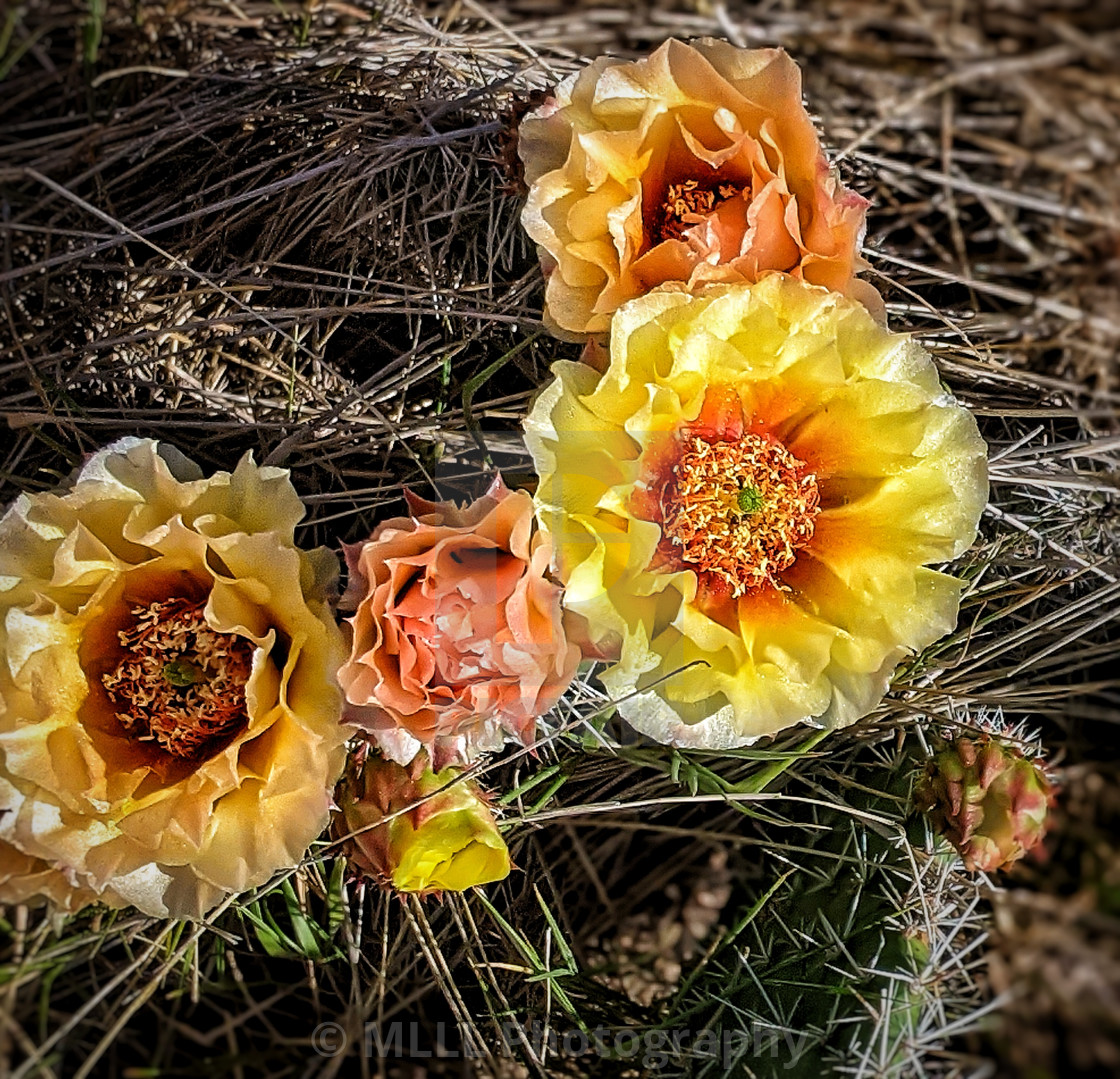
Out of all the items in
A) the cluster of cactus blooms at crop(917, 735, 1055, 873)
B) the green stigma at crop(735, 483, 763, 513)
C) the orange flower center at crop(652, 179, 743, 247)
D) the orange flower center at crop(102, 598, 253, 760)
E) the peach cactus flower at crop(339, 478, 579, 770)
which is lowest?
the cluster of cactus blooms at crop(917, 735, 1055, 873)

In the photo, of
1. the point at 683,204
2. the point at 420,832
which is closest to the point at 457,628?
the point at 420,832

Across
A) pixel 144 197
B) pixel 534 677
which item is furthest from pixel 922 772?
pixel 144 197

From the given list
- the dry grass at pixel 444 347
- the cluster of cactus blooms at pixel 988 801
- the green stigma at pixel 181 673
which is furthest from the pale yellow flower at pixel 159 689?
the cluster of cactus blooms at pixel 988 801

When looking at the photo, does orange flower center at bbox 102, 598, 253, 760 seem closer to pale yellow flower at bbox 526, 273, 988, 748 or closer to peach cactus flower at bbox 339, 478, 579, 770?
peach cactus flower at bbox 339, 478, 579, 770

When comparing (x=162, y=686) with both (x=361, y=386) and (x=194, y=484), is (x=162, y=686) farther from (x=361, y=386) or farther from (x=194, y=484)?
(x=361, y=386)

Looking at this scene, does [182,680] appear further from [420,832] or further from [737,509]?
[737,509]

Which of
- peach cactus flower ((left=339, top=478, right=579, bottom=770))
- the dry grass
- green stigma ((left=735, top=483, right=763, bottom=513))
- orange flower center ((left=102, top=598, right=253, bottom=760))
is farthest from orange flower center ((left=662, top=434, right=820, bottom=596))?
orange flower center ((left=102, top=598, right=253, bottom=760))
